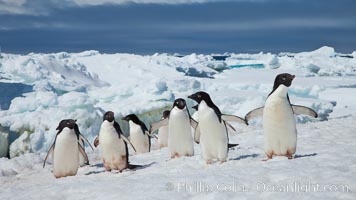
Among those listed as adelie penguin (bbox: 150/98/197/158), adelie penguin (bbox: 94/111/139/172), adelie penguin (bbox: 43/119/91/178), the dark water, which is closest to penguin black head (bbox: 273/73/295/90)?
adelie penguin (bbox: 150/98/197/158)

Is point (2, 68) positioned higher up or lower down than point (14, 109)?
higher up

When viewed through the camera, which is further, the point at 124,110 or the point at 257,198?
the point at 124,110

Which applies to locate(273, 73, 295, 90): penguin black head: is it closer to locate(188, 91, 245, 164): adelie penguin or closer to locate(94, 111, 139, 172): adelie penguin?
locate(188, 91, 245, 164): adelie penguin

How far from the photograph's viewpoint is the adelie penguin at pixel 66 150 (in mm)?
7031

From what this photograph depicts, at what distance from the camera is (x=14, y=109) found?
56.9 feet

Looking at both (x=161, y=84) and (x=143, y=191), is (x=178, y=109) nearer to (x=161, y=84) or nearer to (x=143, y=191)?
(x=143, y=191)

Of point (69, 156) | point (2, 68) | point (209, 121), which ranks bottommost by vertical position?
point (69, 156)

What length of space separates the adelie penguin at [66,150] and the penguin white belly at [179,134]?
1.49 meters

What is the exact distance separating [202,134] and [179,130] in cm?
142

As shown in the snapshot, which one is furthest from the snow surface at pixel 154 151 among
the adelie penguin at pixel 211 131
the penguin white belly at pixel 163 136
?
the penguin white belly at pixel 163 136

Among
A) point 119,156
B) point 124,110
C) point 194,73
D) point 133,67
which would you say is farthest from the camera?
point 194,73

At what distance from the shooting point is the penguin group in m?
5.78

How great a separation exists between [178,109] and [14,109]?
38.0 feet

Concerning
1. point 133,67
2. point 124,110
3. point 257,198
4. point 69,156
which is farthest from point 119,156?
point 133,67
